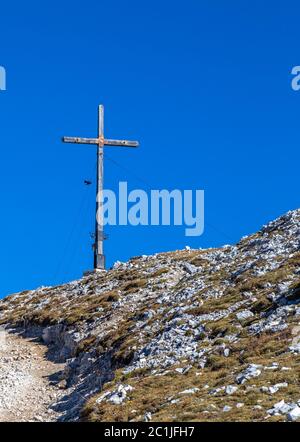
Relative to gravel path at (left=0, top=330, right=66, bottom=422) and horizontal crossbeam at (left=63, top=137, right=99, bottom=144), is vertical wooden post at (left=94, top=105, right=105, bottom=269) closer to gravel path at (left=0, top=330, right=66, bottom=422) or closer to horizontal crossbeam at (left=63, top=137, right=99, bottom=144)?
horizontal crossbeam at (left=63, top=137, right=99, bottom=144)

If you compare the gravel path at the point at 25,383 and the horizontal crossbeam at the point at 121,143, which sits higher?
the horizontal crossbeam at the point at 121,143

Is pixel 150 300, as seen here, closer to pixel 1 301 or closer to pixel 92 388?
pixel 92 388

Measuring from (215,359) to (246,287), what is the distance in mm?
7933

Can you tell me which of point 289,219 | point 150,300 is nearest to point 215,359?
point 150,300

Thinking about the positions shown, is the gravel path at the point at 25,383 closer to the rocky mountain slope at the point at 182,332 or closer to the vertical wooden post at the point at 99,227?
the rocky mountain slope at the point at 182,332

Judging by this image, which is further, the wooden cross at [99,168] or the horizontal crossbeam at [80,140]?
the horizontal crossbeam at [80,140]

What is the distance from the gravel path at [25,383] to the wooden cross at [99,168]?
11926mm

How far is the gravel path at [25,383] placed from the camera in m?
22.1

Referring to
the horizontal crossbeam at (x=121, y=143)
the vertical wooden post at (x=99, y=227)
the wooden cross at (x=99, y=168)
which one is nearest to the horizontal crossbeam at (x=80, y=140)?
the wooden cross at (x=99, y=168)

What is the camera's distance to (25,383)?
2581 cm

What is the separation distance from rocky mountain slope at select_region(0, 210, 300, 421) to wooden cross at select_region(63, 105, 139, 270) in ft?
6.86

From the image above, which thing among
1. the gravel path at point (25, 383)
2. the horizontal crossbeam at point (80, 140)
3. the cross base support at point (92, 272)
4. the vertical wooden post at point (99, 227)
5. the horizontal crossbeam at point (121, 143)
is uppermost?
the horizontal crossbeam at point (121, 143)

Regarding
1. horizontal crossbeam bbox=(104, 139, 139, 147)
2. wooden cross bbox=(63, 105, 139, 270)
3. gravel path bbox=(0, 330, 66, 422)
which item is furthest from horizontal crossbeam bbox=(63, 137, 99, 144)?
gravel path bbox=(0, 330, 66, 422)
